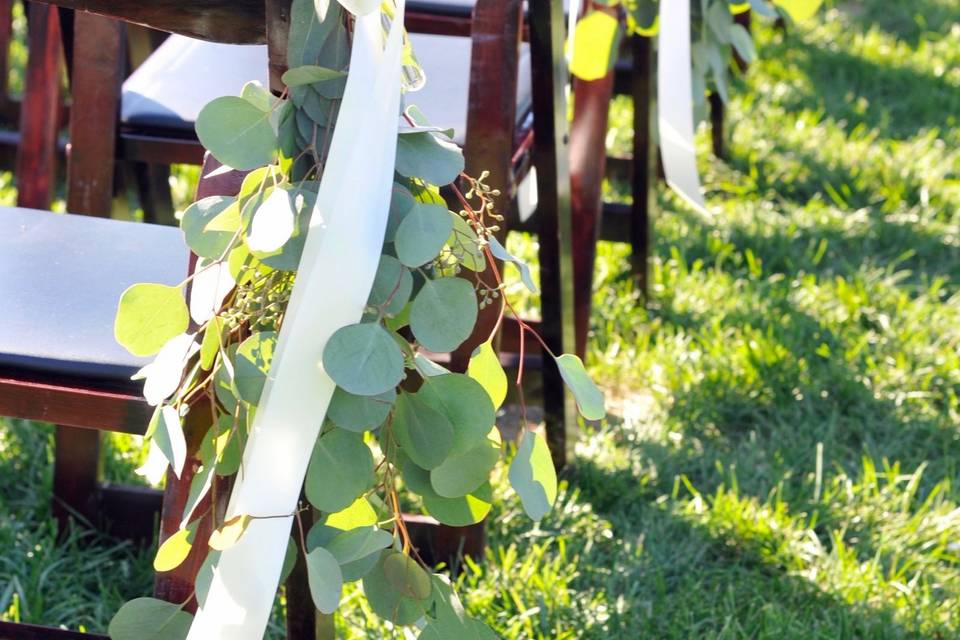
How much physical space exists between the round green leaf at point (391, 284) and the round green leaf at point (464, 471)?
0.13 metres

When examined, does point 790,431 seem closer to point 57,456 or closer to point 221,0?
point 57,456

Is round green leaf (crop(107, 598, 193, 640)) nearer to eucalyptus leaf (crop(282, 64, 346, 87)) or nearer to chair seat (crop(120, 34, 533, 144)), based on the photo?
eucalyptus leaf (crop(282, 64, 346, 87))

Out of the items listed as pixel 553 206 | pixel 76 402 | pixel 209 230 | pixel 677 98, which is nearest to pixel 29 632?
pixel 76 402

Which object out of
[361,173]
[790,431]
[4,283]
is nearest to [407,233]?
[361,173]

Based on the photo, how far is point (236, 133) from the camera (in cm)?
82

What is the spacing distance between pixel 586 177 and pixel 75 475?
869 mm

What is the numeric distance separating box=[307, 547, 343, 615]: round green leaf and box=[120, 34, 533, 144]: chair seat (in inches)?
29.8

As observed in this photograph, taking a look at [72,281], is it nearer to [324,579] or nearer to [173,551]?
[173,551]

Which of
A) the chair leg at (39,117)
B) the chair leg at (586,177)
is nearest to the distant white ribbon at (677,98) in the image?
the chair leg at (586,177)

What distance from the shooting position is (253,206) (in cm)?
81

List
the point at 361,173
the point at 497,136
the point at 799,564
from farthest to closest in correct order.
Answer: the point at 799,564
the point at 497,136
the point at 361,173

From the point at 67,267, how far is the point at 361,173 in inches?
19.2

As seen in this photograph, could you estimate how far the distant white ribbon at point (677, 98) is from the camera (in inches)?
A: 55.3

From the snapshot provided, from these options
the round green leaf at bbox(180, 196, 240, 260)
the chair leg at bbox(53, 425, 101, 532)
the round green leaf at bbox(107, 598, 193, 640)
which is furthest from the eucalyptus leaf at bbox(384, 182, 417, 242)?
the chair leg at bbox(53, 425, 101, 532)
